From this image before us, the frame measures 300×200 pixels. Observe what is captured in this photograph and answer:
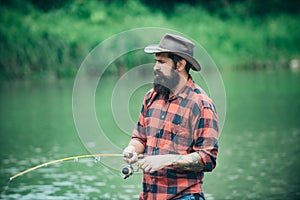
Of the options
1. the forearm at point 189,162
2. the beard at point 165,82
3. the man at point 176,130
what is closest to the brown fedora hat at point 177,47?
the man at point 176,130

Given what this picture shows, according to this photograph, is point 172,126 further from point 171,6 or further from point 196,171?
point 171,6

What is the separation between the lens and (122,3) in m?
33.6

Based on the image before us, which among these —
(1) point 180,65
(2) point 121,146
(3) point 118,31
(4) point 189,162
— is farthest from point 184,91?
(3) point 118,31

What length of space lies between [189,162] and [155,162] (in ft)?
0.60

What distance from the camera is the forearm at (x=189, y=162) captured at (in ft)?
12.1

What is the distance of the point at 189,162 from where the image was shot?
367 centimetres

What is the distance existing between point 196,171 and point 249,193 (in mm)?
5010

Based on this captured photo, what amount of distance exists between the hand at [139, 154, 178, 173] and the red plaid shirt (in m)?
0.06

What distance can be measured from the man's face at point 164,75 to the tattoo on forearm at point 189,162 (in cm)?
40

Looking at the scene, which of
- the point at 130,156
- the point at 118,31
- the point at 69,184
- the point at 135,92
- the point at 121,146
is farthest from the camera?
the point at 118,31

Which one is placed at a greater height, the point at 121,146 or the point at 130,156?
the point at 121,146

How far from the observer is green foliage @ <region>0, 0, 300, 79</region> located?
2617cm

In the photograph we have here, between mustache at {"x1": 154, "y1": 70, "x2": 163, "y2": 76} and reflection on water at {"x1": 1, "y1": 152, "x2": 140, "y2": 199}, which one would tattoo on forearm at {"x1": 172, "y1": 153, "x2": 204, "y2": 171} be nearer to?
mustache at {"x1": 154, "y1": 70, "x2": 163, "y2": 76}

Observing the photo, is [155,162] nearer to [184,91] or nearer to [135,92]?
[184,91]
